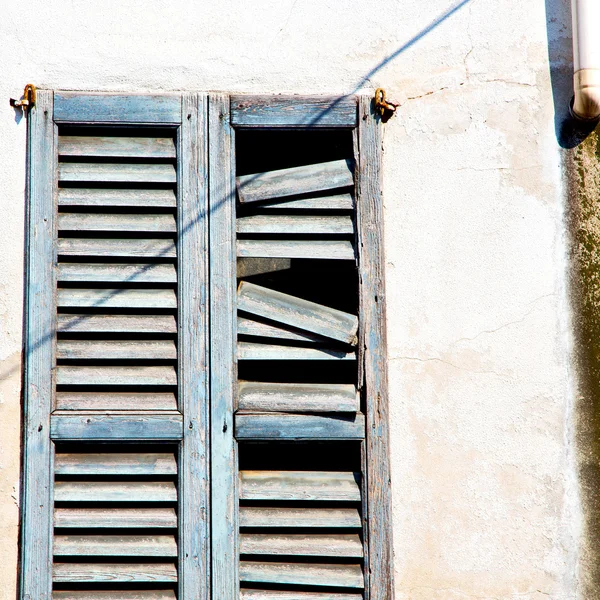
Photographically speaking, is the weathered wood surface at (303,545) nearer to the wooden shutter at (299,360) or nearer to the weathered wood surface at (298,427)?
the wooden shutter at (299,360)

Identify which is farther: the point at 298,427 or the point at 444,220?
the point at 444,220

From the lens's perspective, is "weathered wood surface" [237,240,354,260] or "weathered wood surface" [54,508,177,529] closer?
"weathered wood surface" [54,508,177,529]

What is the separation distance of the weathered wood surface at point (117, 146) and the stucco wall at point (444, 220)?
0.61 ft

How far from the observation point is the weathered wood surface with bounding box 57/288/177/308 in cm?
257

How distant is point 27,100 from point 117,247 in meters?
0.62

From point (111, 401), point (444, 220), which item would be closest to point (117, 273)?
point (111, 401)

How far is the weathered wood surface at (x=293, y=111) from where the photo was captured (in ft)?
8.63

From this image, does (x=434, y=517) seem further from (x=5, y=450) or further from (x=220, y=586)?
(x=5, y=450)

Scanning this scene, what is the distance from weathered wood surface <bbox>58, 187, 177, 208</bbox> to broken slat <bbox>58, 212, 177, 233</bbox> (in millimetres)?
42

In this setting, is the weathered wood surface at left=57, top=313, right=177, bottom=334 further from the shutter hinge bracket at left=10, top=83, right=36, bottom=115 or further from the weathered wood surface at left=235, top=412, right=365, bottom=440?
the shutter hinge bracket at left=10, top=83, right=36, bottom=115

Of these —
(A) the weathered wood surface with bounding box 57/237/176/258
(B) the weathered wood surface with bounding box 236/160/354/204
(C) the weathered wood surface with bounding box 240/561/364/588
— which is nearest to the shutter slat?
(C) the weathered wood surface with bounding box 240/561/364/588

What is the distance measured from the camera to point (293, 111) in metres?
2.64

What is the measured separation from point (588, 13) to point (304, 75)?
104 centimetres

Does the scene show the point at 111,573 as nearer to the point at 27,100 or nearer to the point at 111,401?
the point at 111,401
